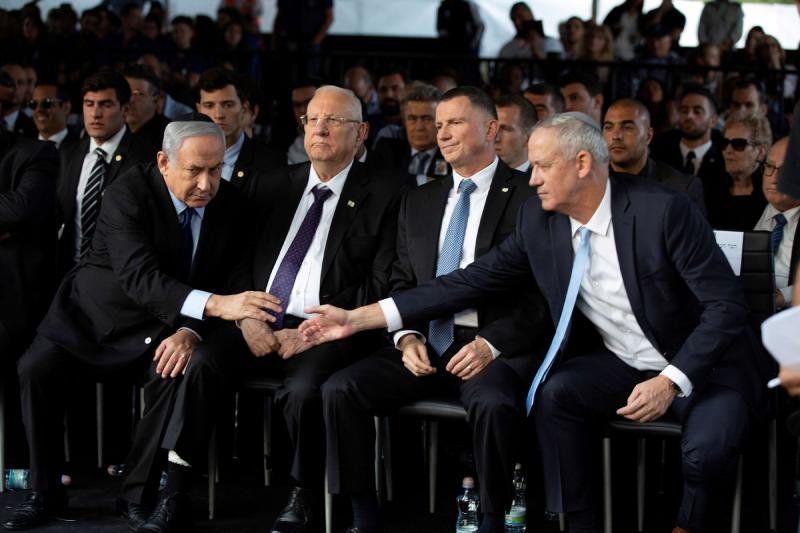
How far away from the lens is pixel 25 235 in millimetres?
5094

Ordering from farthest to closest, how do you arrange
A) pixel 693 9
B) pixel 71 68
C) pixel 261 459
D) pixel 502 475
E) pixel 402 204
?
1. pixel 693 9
2. pixel 71 68
3. pixel 261 459
4. pixel 402 204
5. pixel 502 475

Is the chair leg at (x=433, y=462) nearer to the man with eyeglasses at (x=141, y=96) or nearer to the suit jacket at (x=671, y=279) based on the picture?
the suit jacket at (x=671, y=279)

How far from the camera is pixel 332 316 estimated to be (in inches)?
173

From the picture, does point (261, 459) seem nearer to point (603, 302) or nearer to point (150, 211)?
point (150, 211)

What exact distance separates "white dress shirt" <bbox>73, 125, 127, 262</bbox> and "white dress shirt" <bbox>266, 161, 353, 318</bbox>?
1.12 meters

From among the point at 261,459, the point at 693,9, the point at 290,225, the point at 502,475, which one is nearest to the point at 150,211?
the point at 290,225

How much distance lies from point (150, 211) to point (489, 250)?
1.34 metres

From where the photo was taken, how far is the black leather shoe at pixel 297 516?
426 cm

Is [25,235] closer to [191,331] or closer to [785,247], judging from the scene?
[191,331]

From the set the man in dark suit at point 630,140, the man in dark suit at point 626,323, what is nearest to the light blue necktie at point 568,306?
the man in dark suit at point 626,323

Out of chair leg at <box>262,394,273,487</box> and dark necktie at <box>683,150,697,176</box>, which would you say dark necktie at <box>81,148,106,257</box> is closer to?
chair leg at <box>262,394,273,487</box>

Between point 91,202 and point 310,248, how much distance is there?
1.25 metres

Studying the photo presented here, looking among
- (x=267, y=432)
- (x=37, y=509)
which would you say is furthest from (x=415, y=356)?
(x=37, y=509)

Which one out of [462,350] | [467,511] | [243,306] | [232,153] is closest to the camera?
[462,350]
